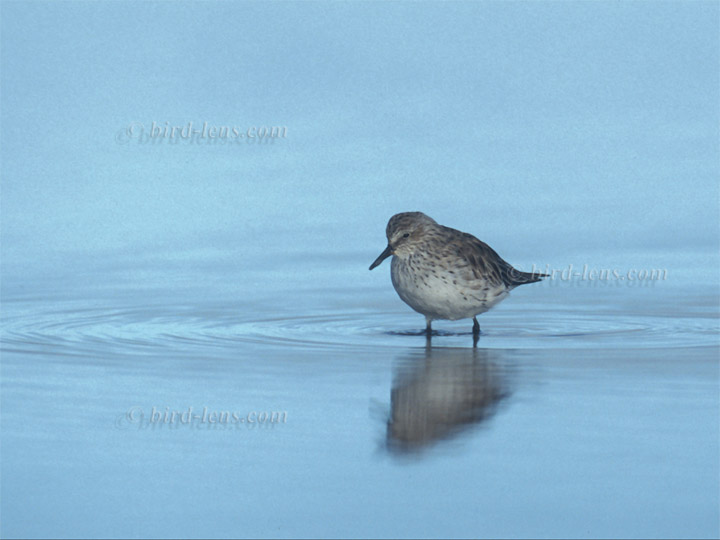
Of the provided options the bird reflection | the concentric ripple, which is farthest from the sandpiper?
the bird reflection

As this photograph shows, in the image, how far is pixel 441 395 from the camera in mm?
10750

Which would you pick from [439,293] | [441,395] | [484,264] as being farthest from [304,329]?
[441,395]

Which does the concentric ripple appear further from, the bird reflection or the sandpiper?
the bird reflection

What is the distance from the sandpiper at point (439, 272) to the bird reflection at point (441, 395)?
1335 millimetres

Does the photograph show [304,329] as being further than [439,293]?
No

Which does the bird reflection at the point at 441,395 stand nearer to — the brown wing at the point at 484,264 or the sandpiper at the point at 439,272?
the sandpiper at the point at 439,272

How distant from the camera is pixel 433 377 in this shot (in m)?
11.4

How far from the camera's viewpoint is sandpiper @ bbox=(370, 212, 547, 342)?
14.2 meters

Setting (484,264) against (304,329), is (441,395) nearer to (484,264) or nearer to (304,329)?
(304,329)

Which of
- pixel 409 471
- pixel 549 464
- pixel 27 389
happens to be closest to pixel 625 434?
pixel 549 464

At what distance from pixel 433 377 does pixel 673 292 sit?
5.69 m

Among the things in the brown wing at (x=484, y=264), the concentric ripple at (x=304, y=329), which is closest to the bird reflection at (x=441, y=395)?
the concentric ripple at (x=304, y=329)

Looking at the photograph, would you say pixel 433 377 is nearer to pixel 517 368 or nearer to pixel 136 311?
pixel 517 368

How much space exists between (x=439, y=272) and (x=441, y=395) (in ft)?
11.9
